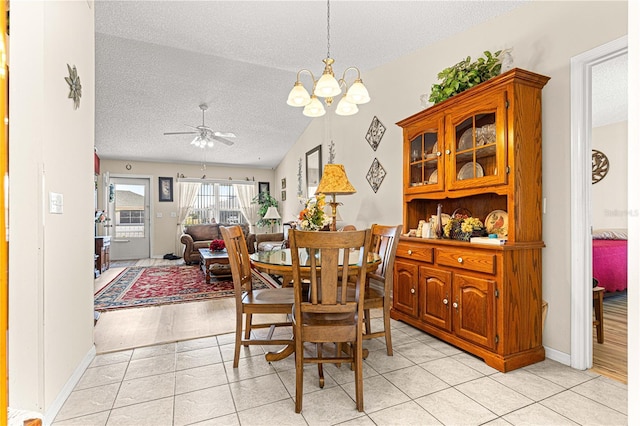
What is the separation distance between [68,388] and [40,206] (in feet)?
3.63

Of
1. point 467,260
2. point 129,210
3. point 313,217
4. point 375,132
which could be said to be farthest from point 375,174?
point 129,210

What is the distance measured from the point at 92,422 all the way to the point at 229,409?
67 centimetres

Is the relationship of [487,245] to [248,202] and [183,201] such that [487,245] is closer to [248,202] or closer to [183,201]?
[248,202]

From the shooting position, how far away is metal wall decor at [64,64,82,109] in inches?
71.4

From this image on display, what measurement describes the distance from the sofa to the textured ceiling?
198cm

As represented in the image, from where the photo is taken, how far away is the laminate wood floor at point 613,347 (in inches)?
78.6

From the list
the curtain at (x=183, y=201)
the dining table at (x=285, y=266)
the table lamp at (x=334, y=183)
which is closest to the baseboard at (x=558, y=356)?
the dining table at (x=285, y=266)

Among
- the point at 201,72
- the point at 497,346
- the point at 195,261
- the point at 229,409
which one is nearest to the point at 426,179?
the point at 497,346

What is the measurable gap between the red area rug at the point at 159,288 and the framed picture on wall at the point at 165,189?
2.57m

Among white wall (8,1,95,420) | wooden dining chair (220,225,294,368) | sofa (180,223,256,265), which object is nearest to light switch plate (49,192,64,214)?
white wall (8,1,95,420)

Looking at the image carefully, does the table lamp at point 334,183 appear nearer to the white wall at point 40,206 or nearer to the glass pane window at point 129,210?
the white wall at point 40,206

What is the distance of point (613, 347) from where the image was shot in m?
A: 2.36

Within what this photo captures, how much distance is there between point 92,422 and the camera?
1540 millimetres

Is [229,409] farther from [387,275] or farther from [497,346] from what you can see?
[497,346]
